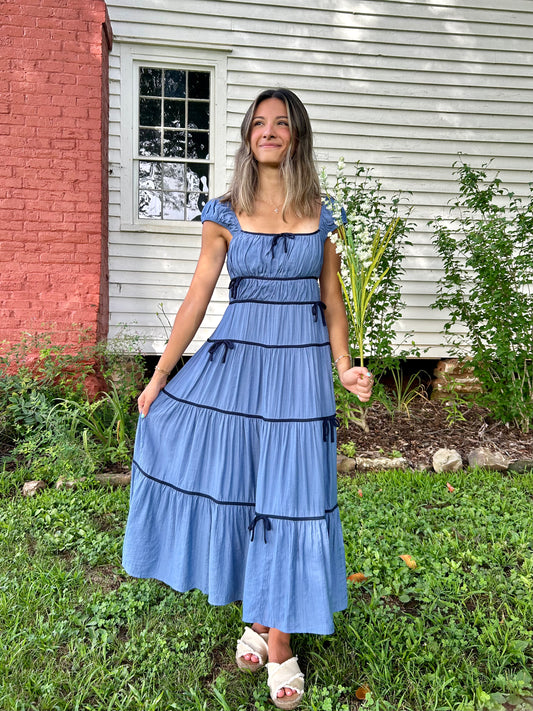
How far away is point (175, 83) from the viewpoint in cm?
541

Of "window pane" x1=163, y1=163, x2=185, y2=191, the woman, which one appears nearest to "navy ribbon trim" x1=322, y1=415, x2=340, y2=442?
the woman

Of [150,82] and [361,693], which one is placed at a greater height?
[150,82]

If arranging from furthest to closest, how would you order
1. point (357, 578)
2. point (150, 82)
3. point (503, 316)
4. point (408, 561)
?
point (150, 82)
point (503, 316)
point (408, 561)
point (357, 578)

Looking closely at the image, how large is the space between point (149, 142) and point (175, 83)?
0.64 meters

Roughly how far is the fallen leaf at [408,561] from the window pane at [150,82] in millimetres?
4884

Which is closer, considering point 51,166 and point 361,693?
point 361,693

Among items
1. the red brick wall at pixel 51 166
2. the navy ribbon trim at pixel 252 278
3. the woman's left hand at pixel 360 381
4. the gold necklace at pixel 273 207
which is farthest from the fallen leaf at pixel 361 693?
the red brick wall at pixel 51 166

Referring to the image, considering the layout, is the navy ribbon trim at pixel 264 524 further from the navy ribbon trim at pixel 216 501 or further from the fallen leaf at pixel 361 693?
the fallen leaf at pixel 361 693

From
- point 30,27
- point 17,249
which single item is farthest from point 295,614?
point 30,27

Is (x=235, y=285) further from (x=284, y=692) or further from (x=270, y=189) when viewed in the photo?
(x=284, y=692)

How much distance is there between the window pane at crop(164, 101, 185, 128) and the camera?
5.43m

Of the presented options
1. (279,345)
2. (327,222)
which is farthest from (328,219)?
(279,345)

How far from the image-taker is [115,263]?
5262 mm

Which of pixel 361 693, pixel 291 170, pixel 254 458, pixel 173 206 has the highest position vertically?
pixel 173 206
